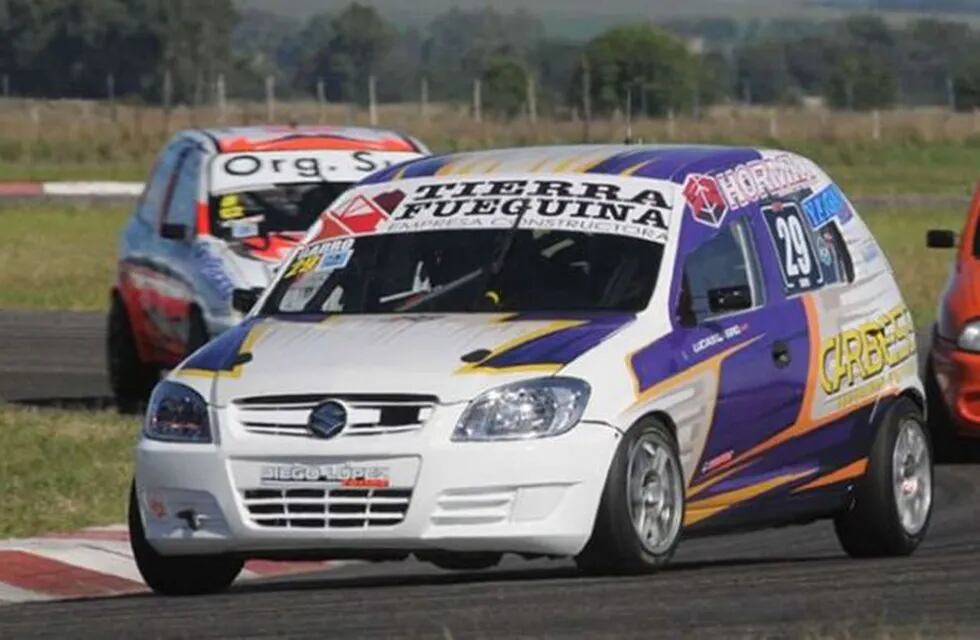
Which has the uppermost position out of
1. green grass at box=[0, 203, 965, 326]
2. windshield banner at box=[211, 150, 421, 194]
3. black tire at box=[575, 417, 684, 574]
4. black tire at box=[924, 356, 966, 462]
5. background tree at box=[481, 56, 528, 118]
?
black tire at box=[575, 417, 684, 574]

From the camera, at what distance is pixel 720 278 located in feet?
37.9

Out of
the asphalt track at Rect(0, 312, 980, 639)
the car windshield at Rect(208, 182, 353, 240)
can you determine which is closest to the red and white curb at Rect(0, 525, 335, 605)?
the asphalt track at Rect(0, 312, 980, 639)

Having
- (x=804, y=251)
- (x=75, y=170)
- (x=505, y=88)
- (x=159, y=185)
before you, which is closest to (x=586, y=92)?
(x=159, y=185)

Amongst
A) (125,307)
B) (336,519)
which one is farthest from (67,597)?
(125,307)

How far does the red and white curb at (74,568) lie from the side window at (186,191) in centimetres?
596

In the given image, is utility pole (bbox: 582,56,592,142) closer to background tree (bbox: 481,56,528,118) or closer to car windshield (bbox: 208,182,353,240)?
car windshield (bbox: 208,182,353,240)

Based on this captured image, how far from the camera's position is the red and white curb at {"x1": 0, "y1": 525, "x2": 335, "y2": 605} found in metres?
11.8

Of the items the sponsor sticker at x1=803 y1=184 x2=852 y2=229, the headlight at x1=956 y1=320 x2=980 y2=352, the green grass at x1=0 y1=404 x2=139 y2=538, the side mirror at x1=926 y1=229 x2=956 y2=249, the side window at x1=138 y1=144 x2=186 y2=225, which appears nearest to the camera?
the sponsor sticker at x1=803 y1=184 x2=852 y2=229

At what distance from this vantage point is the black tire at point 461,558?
10.4m

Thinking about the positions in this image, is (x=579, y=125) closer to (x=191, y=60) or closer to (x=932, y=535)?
(x=191, y=60)

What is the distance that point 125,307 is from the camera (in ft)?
65.2

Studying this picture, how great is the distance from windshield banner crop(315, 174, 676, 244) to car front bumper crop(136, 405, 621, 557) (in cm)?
133

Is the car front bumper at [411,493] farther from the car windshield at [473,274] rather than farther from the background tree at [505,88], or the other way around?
the background tree at [505,88]

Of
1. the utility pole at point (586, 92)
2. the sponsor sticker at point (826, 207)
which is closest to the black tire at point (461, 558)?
the sponsor sticker at point (826, 207)
